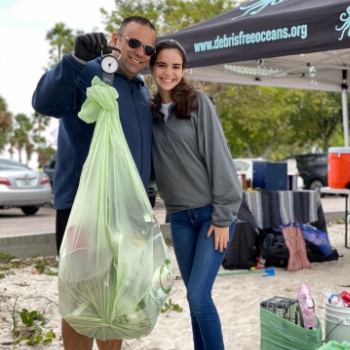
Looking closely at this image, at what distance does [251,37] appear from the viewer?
423 cm

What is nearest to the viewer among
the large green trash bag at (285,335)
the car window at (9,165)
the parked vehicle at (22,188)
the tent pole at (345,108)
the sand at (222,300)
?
the large green trash bag at (285,335)

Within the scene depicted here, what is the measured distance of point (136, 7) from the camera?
76.3ft

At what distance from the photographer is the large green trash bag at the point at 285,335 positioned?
262 centimetres

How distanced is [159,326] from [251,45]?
2.23 metres

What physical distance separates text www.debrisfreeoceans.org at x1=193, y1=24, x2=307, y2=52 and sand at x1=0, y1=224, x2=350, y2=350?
71.9 inches

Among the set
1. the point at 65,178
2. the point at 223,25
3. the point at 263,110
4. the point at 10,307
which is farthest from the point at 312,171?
the point at 65,178

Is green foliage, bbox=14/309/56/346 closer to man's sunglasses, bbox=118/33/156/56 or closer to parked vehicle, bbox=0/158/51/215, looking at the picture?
man's sunglasses, bbox=118/33/156/56

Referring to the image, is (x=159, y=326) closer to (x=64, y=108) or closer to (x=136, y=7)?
(x=64, y=108)

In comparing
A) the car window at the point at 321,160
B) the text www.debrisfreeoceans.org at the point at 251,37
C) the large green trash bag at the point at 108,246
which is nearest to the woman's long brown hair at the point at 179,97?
the large green trash bag at the point at 108,246

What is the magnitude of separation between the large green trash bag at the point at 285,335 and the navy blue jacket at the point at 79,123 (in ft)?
3.23

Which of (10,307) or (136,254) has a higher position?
(136,254)

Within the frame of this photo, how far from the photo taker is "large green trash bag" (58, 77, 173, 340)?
2.00 metres

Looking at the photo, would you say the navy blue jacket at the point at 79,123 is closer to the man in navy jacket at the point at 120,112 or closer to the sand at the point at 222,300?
the man in navy jacket at the point at 120,112

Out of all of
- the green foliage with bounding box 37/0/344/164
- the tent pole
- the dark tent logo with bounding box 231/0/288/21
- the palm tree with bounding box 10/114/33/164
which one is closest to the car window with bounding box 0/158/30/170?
the green foliage with bounding box 37/0/344/164
